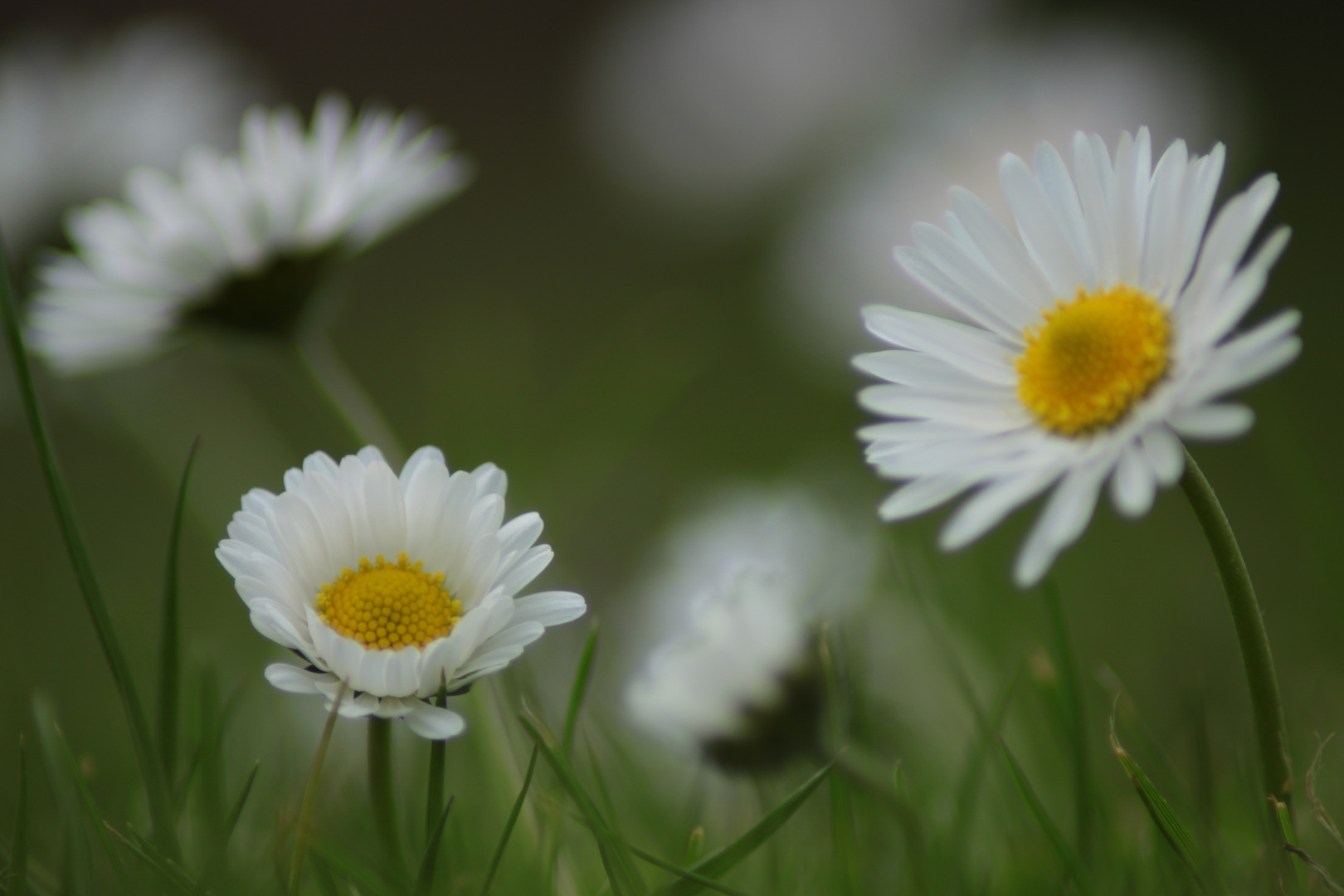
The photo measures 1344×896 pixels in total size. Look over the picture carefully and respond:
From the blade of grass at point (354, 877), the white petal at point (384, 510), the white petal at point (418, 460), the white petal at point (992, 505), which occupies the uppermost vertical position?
the white petal at point (418, 460)

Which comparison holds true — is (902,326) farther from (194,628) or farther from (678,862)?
(194,628)

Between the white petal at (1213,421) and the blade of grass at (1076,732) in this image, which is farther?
the blade of grass at (1076,732)

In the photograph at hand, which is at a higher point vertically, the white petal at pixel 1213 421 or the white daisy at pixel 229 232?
the white daisy at pixel 229 232

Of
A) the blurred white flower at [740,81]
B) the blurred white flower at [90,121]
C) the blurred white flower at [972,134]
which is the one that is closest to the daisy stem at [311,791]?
the blurred white flower at [972,134]

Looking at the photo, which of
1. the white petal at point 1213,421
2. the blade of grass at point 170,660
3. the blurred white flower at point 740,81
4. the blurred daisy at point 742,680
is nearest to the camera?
the white petal at point 1213,421

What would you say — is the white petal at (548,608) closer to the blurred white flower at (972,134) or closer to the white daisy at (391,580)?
A: the white daisy at (391,580)

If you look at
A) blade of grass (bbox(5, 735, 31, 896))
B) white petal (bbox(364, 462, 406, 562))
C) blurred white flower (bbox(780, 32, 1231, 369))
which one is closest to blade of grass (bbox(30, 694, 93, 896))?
blade of grass (bbox(5, 735, 31, 896))

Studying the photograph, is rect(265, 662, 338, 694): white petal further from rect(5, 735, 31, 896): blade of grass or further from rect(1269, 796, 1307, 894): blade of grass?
rect(1269, 796, 1307, 894): blade of grass
